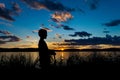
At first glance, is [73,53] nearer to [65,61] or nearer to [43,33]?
[65,61]

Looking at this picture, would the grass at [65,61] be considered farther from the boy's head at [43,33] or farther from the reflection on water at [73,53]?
the boy's head at [43,33]

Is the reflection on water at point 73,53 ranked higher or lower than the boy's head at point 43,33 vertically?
lower

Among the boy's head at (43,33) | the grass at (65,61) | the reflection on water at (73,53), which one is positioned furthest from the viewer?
the reflection on water at (73,53)

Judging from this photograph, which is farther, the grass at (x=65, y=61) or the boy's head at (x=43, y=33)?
the grass at (x=65, y=61)

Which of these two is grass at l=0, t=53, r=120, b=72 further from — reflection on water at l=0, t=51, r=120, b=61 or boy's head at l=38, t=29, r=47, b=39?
boy's head at l=38, t=29, r=47, b=39

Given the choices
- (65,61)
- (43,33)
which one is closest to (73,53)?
(65,61)

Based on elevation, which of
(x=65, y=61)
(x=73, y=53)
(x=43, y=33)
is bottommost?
(x=65, y=61)

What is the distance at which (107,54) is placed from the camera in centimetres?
1276

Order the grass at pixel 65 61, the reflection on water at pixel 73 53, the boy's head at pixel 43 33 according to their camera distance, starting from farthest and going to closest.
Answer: the reflection on water at pixel 73 53 < the grass at pixel 65 61 < the boy's head at pixel 43 33

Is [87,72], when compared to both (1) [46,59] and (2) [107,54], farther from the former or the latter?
(2) [107,54]

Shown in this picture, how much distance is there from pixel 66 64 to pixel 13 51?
355cm

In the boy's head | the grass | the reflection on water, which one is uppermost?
the boy's head

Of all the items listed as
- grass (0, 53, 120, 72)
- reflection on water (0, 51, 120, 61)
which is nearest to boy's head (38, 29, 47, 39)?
grass (0, 53, 120, 72)

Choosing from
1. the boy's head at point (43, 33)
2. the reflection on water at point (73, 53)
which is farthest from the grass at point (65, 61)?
the boy's head at point (43, 33)
